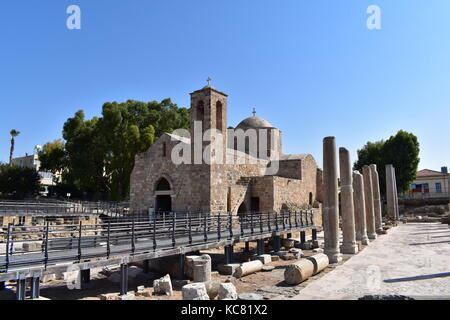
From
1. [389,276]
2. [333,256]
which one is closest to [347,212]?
[333,256]

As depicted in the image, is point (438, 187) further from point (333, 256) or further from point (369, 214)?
point (333, 256)

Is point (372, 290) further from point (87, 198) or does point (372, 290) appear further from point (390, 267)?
point (87, 198)

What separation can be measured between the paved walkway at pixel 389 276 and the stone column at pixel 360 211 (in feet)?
5.93

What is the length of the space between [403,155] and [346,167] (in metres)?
29.5

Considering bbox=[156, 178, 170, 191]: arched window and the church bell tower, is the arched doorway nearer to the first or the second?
bbox=[156, 178, 170, 191]: arched window

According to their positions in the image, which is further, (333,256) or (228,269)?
(333,256)

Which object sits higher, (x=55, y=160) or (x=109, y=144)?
(x=109, y=144)

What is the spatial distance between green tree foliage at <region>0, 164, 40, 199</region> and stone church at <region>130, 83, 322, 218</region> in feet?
60.0

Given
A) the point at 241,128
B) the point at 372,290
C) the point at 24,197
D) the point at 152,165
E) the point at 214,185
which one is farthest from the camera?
the point at 24,197

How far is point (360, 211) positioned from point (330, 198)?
188 inches

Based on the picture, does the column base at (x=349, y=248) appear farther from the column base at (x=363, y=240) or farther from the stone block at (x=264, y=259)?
the stone block at (x=264, y=259)

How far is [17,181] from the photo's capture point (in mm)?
33438

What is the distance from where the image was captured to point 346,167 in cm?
1333
